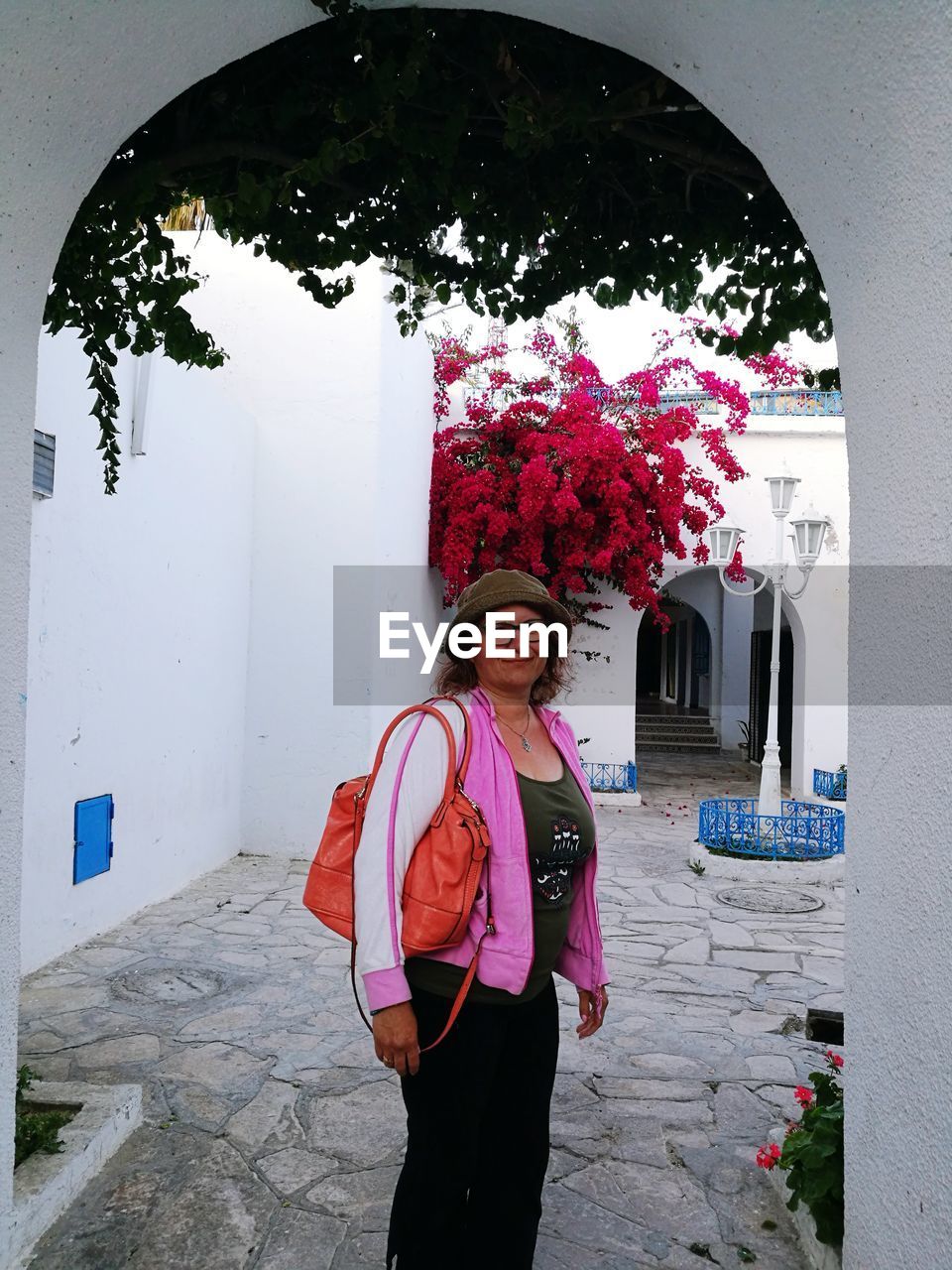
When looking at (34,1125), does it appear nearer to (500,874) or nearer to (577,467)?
(500,874)

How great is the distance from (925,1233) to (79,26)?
2872 millimetres

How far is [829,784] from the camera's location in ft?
33.4

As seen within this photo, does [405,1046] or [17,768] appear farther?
[17,768]

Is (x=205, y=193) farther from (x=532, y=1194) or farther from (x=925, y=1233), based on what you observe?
(x=925, y=1233)

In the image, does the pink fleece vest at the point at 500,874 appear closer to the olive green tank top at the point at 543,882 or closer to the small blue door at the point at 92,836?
the olive green tank top at the point at 543,882

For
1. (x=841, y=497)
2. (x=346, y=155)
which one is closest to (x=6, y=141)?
(x=346, y=155)

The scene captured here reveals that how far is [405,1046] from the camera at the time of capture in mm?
1919

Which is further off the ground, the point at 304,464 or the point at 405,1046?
the point at 304,464

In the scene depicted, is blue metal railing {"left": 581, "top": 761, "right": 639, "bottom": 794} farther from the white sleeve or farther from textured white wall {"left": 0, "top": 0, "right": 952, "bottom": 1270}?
the white sleeve

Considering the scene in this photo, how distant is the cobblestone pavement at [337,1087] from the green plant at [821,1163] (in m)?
0.23

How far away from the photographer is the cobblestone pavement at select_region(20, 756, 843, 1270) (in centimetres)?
258

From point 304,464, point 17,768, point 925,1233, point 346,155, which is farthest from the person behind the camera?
point 304,464

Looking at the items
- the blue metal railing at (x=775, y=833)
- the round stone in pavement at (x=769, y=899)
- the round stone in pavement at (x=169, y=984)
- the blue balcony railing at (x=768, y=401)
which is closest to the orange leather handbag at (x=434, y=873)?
the round stone in pavement at (x=169, y=984)

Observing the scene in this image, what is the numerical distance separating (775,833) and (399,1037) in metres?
6.23
